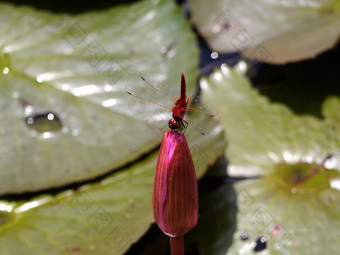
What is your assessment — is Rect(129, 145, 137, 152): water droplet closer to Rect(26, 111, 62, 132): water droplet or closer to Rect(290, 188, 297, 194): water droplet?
Rect(26, 111, 62, 132): water droplet

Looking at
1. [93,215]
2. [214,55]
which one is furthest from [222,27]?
[93,215]

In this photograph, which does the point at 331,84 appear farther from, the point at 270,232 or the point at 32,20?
the point at 32,20

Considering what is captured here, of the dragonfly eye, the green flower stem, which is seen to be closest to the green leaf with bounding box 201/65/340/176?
the green flower stem

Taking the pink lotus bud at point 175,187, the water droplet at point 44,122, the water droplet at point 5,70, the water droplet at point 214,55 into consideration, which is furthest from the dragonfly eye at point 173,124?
the water droplet at point 214,55

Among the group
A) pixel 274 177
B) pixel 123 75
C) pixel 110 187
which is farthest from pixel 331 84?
pixel 110 187

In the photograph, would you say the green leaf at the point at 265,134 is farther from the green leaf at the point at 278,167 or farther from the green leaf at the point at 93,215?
the green leaf at the point at 93,215

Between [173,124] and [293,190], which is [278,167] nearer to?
[293,190]
